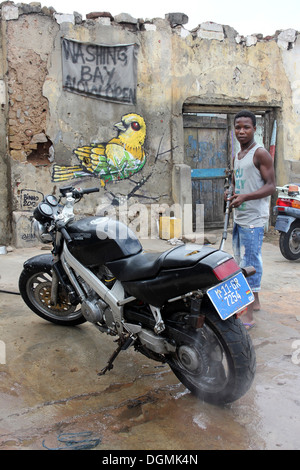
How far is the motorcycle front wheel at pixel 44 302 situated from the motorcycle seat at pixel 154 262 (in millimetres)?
1080

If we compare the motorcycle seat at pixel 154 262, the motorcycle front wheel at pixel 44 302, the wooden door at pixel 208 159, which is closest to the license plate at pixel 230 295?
the motorcycle seat at pixel 154 262

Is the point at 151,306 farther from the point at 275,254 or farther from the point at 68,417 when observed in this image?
the point at 275,254

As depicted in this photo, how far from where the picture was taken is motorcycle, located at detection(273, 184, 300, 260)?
6.14 m

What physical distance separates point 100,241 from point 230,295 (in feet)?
3.23

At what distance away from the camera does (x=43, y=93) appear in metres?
6.84

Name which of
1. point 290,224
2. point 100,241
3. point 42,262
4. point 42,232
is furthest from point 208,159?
point 100,241

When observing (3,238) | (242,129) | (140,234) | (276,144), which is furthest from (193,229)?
(242,129)

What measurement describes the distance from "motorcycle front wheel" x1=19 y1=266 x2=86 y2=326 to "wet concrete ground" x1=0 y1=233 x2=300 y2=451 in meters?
0.09

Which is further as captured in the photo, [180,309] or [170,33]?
[170,33]

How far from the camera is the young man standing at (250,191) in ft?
11.6

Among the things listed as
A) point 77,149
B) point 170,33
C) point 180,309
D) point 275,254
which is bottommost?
point 275,254

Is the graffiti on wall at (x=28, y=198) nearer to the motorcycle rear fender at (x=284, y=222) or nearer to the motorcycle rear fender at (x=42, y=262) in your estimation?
the motorcycle rear fender at (x=42, y=262)

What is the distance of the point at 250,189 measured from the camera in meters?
3.63

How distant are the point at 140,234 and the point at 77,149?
194 cm
